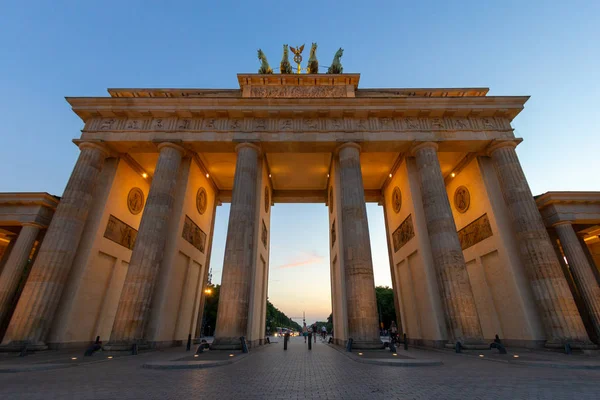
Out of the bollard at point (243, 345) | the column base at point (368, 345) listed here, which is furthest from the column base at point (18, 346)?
the column base at point (368, 345)

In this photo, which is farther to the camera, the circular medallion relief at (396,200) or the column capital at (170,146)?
the circular medallion relief at (396,200)

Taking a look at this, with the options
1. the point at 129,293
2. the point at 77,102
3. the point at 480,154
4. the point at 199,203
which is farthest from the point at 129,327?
the point at 480,154

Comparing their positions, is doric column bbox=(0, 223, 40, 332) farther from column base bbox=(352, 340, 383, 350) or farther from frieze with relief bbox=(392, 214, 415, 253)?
frieze with relief bbox=(392, 214, 415, 253)

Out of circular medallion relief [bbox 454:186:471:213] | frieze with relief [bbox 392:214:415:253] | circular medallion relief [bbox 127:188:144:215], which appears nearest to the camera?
frieze with relief [bbox 392:214:415:253]

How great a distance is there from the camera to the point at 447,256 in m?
14.4

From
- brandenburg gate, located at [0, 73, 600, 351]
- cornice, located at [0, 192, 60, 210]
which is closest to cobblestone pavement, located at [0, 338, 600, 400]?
brandenburg gate, located at [0, 73, 600, 351]

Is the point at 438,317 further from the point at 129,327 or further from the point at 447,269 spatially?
the point at 129,327

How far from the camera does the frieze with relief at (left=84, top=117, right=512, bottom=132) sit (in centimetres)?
1794

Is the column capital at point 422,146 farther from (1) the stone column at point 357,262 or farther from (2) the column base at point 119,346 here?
(2) the column base at point 119,346

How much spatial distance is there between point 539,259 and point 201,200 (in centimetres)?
2171

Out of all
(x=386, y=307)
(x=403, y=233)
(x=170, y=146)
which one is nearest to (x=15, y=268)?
(x=170, y=146)

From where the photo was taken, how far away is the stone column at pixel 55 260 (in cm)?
1277

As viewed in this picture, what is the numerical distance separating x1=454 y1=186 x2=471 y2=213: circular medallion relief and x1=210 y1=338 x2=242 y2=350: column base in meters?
17.1

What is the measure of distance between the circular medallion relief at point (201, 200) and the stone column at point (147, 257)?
3748 mm
